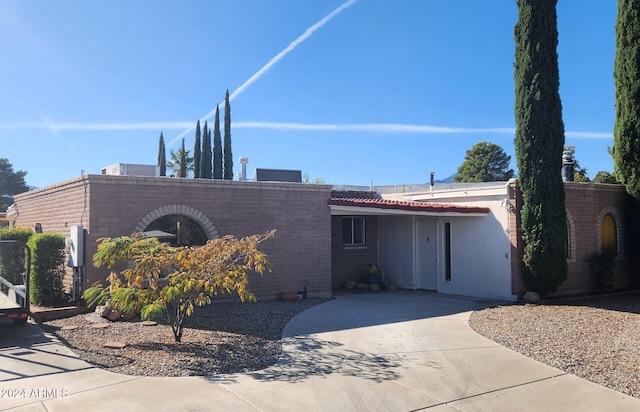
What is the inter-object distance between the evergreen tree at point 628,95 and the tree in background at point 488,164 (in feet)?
120

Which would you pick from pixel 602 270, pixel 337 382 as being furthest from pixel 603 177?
pixel 337 382

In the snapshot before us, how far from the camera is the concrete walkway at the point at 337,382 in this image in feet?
17.1

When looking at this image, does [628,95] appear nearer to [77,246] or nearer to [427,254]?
[427,254]

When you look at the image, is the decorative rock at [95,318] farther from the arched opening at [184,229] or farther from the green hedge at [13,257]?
the green hedge at [13,257]

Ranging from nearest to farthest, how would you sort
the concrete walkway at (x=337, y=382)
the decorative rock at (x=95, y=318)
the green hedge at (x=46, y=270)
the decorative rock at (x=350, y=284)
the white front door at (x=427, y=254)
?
the concrete walkway at (x=337, y=382), the decorative rock at (x=95, y=318), the green hedge at (x=46, y=270), the white front door at (x=427, y=254), the decorative rock at (x=350, y=284)

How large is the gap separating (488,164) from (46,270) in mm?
47436

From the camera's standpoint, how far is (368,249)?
16469 millimetres

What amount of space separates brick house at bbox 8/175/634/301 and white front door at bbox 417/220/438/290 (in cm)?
3

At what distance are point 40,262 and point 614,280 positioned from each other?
53.1 ft

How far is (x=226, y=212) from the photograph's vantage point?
1157 centimetres

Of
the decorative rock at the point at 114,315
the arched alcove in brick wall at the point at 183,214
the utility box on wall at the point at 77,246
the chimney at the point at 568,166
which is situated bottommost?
the decorative rock at the point at 114,315

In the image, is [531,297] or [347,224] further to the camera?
[347,224]

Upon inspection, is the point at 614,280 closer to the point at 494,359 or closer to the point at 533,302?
the point at 533,302

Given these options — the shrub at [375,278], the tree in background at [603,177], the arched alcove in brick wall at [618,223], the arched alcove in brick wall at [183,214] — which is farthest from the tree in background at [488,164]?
the arched alcove in brick wall at [183,214]
